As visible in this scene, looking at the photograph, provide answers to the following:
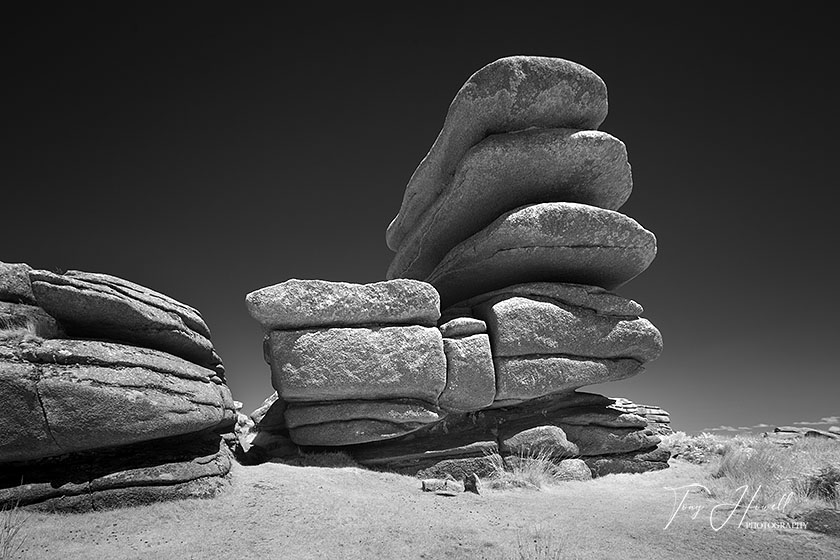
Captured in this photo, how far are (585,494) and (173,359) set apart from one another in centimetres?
790

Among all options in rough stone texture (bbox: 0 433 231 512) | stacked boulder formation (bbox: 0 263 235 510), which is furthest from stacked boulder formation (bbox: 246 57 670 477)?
rough stone texture (bbox: 0 433 231 512)

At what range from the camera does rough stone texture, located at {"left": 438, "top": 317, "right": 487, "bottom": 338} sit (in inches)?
396

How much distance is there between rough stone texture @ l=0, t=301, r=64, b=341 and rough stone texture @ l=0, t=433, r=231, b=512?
1.88 metres

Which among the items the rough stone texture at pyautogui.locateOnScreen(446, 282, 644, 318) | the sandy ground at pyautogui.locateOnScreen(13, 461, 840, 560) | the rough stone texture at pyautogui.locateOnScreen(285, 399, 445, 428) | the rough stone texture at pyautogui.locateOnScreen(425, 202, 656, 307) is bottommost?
the sandy ground at pyautogui.locateOnScreen(13, 461, 840, 560)

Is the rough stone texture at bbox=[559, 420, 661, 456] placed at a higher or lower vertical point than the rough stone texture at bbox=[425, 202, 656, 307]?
lower

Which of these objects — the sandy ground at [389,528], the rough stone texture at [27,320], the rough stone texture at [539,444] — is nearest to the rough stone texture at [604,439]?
the rough stone texture at [539,444]

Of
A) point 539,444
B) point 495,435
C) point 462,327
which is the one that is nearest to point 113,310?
point 462,327

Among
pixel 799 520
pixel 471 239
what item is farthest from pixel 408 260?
pixel 799 520

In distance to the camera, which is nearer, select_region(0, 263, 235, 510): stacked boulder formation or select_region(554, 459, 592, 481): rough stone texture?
select_region(0, 263, 235, 510): stacked boulder formation

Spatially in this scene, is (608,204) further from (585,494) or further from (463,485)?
(463,485)

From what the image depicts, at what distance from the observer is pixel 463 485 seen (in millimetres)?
8359

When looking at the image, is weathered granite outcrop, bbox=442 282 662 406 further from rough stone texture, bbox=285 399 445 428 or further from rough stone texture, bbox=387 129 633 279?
rough stone texture, bbox=387 129 633 279

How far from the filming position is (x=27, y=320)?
6762 mm

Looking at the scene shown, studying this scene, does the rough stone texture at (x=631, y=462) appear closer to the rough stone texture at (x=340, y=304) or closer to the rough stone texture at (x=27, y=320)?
the rough stone texture at (x=340, y=304)
